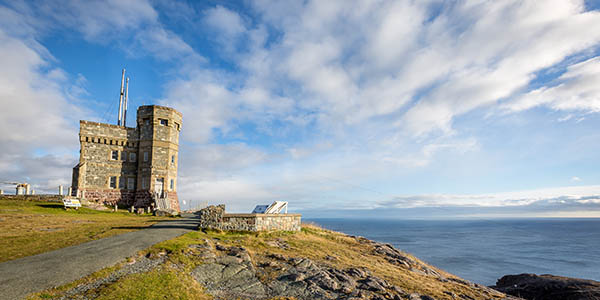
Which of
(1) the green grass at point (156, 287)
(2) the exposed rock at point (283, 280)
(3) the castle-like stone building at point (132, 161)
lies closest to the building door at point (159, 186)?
(3) the castle-like stone building at point (132, 161)

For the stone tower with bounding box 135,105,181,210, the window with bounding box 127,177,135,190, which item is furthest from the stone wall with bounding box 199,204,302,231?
the window with bounding box 127,177,135,190

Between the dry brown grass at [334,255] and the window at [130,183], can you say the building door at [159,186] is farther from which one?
the dry brown grass at [334,255]

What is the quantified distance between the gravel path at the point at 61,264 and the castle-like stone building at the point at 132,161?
2471cm

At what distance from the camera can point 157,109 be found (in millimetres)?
38500

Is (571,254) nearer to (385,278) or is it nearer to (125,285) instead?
(385,278)

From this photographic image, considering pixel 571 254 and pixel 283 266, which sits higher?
pixel 283 266

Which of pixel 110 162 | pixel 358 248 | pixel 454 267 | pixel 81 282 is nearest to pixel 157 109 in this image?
pixel 110 162

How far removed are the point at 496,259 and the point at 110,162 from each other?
72.4 m

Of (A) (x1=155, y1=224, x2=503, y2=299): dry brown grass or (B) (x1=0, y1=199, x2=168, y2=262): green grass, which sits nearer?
(B) (x1=0, y1=199, x2=168, y2=262): green grass

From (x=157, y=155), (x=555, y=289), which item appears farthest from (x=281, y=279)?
(x=157, y=155)

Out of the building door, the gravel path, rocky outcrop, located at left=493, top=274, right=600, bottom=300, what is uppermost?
the building door

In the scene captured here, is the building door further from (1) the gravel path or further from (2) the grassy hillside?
(1) the gravel path

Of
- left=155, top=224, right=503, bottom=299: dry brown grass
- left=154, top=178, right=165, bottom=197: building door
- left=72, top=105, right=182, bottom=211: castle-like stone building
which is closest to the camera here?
left=155, top=224, right=503, bottom=299: dry brown grass

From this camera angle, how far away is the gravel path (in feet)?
26.9
